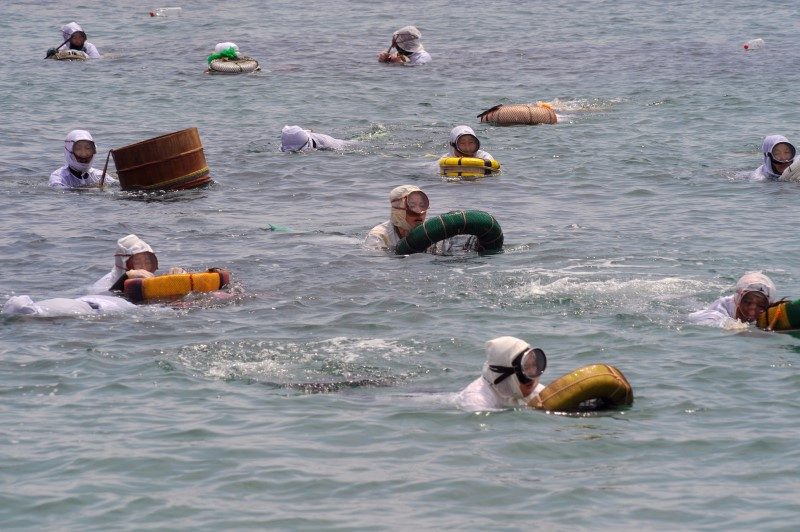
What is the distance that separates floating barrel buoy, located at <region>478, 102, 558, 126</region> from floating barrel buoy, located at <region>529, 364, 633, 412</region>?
594 inches

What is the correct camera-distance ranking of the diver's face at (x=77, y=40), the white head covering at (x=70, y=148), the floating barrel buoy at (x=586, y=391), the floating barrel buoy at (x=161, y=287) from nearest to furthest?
the floating barrel buoy at (x=586, y=391) → the floating barrel buoy at (x=161, y=287) → the white head covering at (x=70, y=148) → the diver's face at (x=77, y=40)

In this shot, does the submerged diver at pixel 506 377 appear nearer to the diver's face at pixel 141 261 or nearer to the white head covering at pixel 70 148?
the diver's face at pixel 141 261

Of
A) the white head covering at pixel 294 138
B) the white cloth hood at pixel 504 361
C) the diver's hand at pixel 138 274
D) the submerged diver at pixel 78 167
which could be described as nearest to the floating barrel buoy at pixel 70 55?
the white head covering at pixel 294 138

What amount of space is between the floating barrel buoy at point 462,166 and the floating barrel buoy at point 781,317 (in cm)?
887

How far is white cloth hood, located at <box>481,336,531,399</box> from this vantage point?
35.5 ft

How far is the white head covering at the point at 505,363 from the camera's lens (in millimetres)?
10797

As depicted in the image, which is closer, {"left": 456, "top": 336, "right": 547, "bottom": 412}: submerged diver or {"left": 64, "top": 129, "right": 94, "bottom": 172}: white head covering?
{"left": 456, "top": 336, "right": 547, "bottom": 412}: submerged diver

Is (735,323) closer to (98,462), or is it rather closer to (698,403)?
(698,403)

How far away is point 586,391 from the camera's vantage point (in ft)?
35.1

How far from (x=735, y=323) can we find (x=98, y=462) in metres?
6.39

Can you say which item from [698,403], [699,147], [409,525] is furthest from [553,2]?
[409,525]

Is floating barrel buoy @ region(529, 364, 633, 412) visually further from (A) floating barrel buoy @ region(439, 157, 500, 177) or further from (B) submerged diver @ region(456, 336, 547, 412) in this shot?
(A) floating barrel buoy @ region(439, 157, 500, 177)

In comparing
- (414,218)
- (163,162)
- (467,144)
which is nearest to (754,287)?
(414,218)

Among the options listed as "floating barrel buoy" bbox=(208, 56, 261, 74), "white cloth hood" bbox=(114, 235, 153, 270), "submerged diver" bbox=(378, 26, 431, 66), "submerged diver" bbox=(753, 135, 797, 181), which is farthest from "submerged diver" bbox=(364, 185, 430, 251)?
"submerged diver" bbox=(378, 26, 431, 66)
